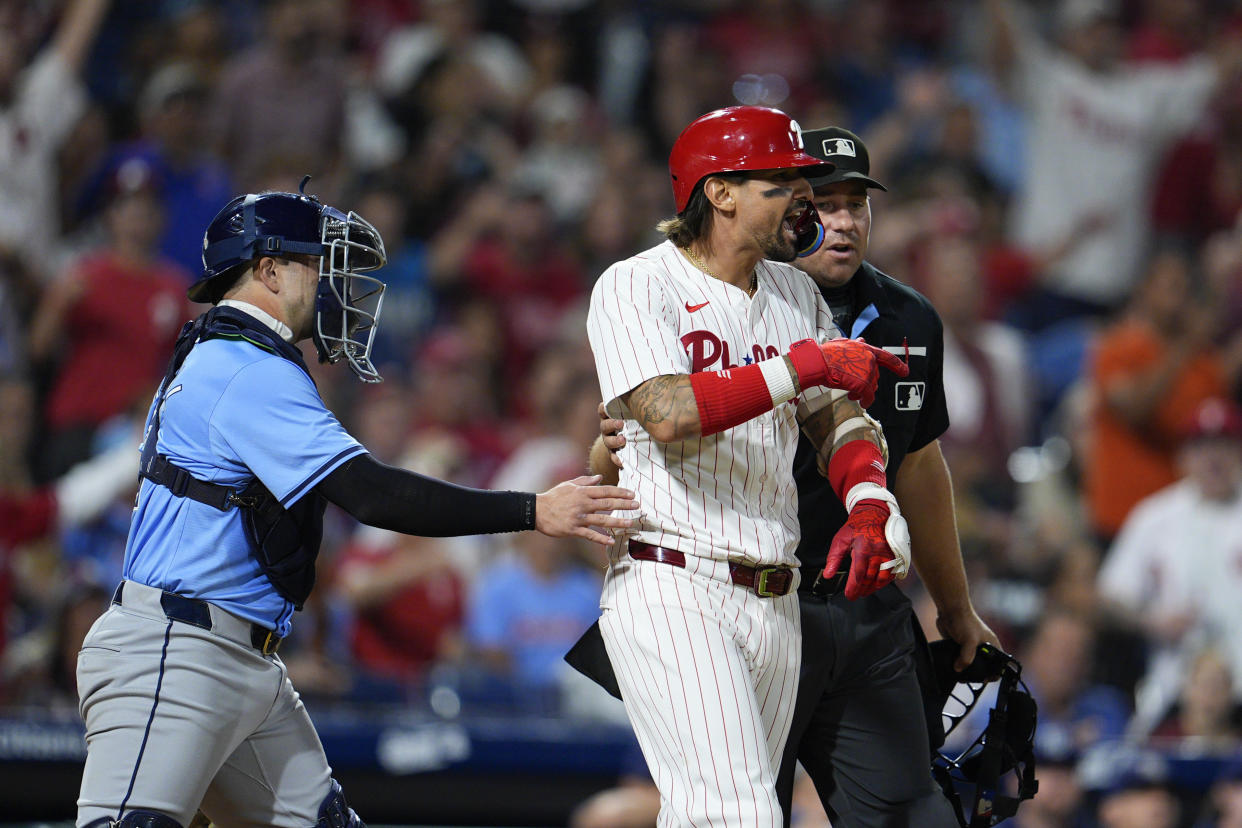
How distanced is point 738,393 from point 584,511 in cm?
39

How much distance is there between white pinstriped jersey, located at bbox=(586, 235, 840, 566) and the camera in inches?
123

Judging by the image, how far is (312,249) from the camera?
340 centimetres

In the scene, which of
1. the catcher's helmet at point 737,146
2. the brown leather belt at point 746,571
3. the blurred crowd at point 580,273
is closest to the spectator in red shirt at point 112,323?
the blurred crowd at point 580,273

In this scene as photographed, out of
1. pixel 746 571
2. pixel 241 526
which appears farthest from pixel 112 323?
pixel 746 571

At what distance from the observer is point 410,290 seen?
324 inches

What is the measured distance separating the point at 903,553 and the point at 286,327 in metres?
1.40

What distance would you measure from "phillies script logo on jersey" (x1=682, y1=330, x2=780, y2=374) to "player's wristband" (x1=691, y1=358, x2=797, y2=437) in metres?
0.16

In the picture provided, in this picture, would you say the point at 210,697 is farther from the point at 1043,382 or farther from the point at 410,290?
the point at 1043,382

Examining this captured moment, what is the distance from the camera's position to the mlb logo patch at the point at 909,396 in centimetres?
362

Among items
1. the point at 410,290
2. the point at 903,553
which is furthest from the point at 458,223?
the point at 903,553

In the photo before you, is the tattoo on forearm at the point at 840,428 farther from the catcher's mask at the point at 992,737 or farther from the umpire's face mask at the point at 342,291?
the umpire's face mask at the point at 342,291

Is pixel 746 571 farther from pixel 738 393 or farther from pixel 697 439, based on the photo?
pixel 738 393

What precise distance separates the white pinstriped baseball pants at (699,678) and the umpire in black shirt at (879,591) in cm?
31

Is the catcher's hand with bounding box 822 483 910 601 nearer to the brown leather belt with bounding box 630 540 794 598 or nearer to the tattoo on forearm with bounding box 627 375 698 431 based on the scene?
the brown leather belt with bounding box 630 540 794 598
